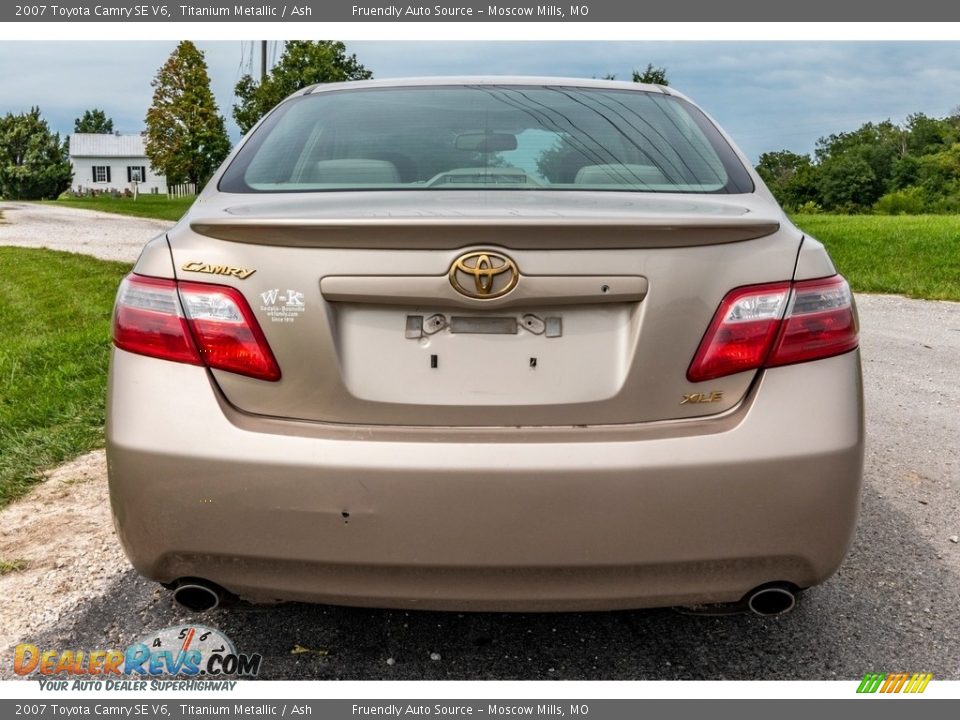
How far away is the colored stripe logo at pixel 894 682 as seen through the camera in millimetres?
2504

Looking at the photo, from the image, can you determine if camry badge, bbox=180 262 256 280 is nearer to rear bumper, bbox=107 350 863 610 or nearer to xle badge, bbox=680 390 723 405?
rear bumper, bbox=107 350 863 610

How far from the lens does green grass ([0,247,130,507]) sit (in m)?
4.54

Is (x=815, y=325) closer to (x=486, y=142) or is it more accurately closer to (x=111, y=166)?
(x=486, y=142)

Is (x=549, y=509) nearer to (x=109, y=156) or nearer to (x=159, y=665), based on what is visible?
(x=159, y=665)

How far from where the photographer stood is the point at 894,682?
2531mm

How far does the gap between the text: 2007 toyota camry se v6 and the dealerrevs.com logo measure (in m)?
0.54

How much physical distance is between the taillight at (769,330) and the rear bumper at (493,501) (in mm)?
55

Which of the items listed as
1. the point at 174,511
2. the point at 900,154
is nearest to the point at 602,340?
the point at 174,511

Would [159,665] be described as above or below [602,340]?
below

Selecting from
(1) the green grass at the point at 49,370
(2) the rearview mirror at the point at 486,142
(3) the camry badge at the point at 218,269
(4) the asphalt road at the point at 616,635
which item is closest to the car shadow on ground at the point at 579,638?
(4) the asphalt road at the point at 616,635

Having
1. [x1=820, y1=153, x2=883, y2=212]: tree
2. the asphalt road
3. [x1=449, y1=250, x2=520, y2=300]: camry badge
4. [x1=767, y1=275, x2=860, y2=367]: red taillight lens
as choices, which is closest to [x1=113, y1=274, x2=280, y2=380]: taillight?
[x1=449, y1=250, x2=520, y2=300]: camry badge

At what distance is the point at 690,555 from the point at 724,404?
1.16 feet

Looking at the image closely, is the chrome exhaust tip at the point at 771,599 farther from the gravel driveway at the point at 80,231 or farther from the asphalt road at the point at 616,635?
the gravel driveway at the point at 80,231

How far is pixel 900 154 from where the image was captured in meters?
97.8
